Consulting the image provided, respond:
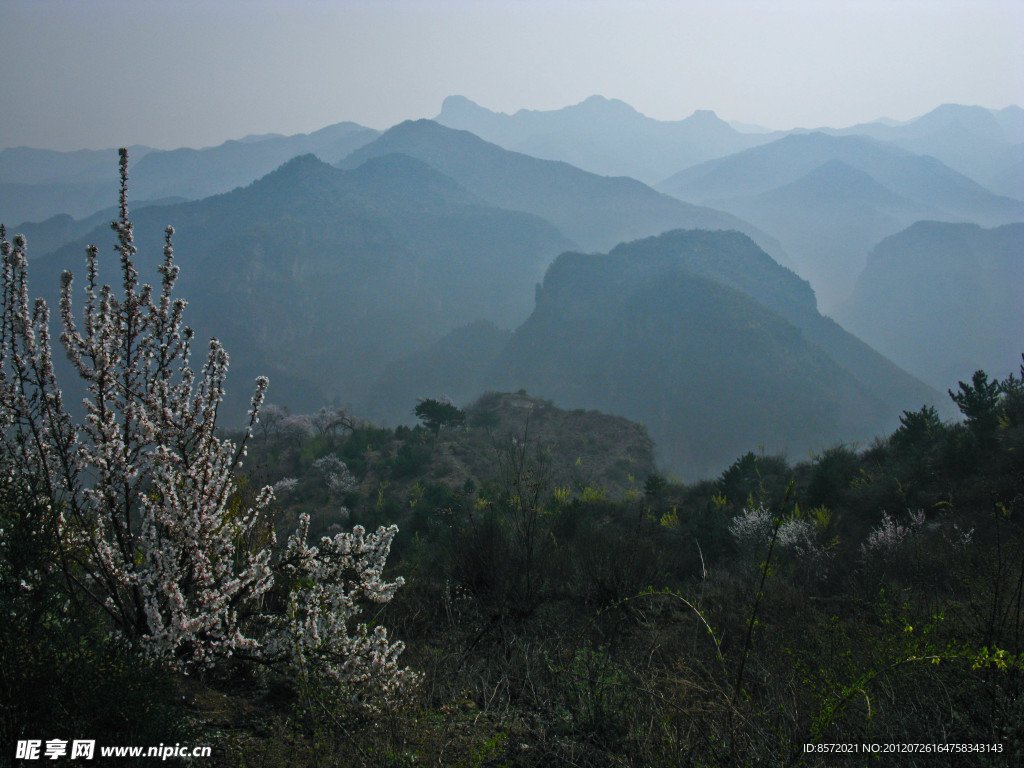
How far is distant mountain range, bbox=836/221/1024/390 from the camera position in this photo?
8212 cm

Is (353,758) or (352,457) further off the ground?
(353,758)

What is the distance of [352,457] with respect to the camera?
2162 cm

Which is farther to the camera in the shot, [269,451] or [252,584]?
[269,451]

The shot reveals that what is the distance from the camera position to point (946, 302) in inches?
3612

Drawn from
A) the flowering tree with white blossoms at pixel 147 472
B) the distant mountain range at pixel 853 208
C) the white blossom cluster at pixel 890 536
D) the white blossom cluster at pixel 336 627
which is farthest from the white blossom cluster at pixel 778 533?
the distant mountain range at pixel 853 208

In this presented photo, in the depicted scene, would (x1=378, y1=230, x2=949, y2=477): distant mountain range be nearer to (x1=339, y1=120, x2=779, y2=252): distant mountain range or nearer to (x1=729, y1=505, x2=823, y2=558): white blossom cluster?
(x1=729, y1=505, x2=823, y2=558): white blossom cluster

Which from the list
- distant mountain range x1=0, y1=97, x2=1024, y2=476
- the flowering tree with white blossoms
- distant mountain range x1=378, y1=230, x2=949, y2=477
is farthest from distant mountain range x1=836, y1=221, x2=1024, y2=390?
the flowering tree with white blossoms

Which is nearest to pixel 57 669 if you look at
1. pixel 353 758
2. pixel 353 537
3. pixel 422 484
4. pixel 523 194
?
pixel 353 758

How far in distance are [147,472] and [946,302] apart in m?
118

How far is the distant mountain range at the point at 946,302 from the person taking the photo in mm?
82125

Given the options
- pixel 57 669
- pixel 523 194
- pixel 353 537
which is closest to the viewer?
pixel 57 669

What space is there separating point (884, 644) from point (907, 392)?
72.3m

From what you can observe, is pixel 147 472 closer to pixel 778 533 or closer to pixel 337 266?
pixel 778 533

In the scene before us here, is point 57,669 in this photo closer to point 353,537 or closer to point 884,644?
point 353,537
